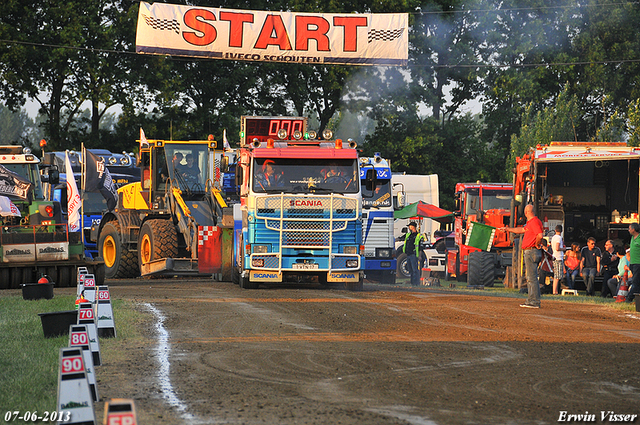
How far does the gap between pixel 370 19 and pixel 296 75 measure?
18236 millimetres

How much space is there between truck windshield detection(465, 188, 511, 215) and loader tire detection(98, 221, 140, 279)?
11416mm

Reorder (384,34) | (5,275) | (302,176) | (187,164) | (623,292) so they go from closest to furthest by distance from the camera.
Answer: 1. (302,176)
2. (623,292)
3. (5,275)
4. (187,164)
5. (384,34)

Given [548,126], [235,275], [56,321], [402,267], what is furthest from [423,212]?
[56,321]

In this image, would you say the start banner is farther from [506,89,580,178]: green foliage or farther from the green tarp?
[506,89,580,178]: green foliage

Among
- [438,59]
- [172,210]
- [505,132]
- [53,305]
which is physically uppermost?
[438,59]

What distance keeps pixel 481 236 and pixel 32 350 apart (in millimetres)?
17408

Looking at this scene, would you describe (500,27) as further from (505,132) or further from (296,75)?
(296,75)

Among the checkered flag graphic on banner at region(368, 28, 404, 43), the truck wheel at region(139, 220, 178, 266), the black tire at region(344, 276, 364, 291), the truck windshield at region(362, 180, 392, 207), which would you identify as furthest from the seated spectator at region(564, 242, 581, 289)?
the checkered flag graphic on banner at region(368, 28, 404, 43)

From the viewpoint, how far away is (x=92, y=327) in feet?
32.6

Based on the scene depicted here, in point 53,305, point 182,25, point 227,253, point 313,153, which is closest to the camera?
point 53,305

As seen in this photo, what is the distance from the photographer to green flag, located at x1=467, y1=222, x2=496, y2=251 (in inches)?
1034

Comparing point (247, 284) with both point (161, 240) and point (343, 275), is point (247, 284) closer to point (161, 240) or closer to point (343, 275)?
point (343, 275)

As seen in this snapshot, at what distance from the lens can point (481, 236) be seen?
26.4 metres

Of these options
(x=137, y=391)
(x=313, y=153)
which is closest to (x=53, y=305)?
(x=313, y=153)
